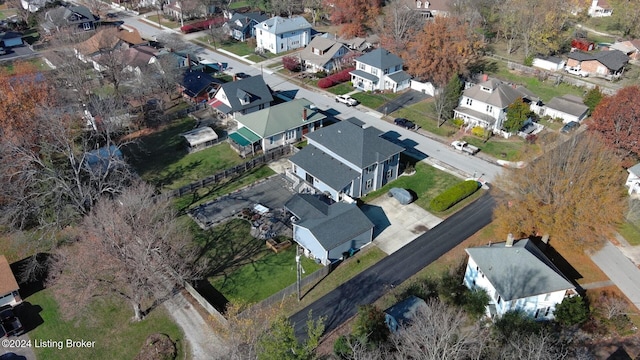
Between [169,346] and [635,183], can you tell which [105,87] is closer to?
[169,346]

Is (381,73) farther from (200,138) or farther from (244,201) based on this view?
(244,201)

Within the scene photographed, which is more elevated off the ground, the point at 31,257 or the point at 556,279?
the point at 556,279

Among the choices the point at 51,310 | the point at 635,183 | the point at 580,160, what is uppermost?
the point at 580,160

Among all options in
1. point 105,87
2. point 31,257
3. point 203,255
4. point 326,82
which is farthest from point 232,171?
point 105,87

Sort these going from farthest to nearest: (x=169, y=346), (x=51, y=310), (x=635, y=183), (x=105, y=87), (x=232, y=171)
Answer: (x=105, y=87)
(x=232, y=171)
(x=635, y=183)
(x=51, y=310)
(x=169, y=346)

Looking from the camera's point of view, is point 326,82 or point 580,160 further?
point 326,82

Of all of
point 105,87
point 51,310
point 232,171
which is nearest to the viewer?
point 51,310

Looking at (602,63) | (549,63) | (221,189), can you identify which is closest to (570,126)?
(602,63)

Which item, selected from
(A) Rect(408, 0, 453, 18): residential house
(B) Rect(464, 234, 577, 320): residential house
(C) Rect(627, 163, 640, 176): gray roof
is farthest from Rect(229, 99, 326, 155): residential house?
(A) Rect(408, 0, 453, 18): residential house
